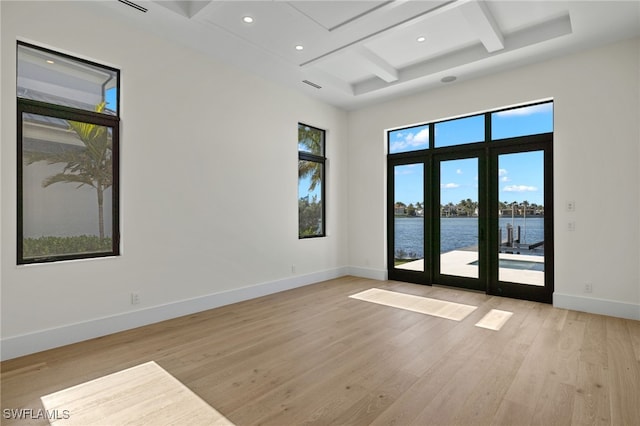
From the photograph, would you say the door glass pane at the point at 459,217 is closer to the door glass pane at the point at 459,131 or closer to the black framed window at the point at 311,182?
the door glass pane at the point at 459,131

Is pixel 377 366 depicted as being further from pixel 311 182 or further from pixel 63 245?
pixel 311 182

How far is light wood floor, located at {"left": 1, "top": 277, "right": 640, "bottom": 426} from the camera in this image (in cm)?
220

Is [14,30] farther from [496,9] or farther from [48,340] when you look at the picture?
[496,9]

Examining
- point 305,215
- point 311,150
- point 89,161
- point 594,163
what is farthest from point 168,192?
point 594,163

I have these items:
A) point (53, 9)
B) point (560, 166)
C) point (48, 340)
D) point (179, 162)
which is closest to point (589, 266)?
point (560, 166)

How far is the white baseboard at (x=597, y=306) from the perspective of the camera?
13.2 ft

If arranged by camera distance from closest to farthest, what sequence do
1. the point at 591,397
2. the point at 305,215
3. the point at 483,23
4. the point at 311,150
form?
the point at 591,397 → the point at 483,23 → the point at 305,215 → the point at 311,150

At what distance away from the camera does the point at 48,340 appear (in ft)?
10.4

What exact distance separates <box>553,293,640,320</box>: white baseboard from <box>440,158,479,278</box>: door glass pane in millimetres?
1190

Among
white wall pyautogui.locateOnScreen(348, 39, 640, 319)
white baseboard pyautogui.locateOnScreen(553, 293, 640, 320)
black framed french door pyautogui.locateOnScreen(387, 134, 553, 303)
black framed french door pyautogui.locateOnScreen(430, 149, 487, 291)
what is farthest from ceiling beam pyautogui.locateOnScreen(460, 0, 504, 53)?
white baseboard pyautogui.locateOnScreen(553, 293, 640, 320)

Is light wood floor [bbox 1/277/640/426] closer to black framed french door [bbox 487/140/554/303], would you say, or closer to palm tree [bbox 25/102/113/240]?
black framed french door [bbox 487/140/554/303]

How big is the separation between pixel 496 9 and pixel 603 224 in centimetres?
300

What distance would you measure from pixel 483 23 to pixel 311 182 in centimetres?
367

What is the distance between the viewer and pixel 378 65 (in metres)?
4.97
